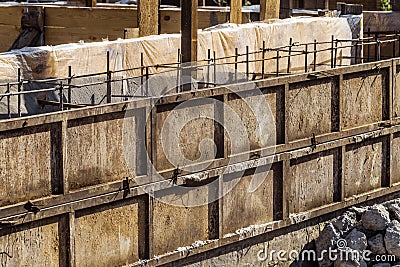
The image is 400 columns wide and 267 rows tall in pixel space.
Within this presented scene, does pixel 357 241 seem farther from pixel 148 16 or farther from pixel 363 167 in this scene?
pixel 148 16

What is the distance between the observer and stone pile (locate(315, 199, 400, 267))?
12.1 m

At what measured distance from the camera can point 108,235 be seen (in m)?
10.5

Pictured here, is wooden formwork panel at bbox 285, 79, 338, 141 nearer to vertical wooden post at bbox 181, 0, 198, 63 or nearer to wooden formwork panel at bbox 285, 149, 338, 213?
wooden formwork panel at bbox 285, 149, 338, 213

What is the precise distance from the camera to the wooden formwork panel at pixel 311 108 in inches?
497

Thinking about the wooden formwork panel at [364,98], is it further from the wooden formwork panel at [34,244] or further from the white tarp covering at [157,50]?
the wooden formwork panel at [34,244]

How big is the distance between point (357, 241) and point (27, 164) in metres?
4.50

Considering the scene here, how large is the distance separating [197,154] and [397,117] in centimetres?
420

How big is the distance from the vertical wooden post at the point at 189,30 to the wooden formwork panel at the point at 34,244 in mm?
3363

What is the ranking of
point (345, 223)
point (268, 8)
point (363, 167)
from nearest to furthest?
point (345, 223)
point (363, 167)
point (268, 8)

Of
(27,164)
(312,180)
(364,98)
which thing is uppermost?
(364,98)

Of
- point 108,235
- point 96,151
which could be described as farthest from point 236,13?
point 108,235

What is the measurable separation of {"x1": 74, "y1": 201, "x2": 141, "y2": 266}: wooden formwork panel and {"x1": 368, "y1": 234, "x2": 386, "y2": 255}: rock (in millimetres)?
3078

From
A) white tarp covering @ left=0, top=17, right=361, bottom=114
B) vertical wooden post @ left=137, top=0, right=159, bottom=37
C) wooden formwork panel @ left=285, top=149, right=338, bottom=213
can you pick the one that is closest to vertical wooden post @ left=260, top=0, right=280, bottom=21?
white tarp covering @ left=0, top=17, right=361, bottom=114

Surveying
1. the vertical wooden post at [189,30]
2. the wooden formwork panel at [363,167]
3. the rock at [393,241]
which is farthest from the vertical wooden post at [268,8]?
the rock at [393,241]
